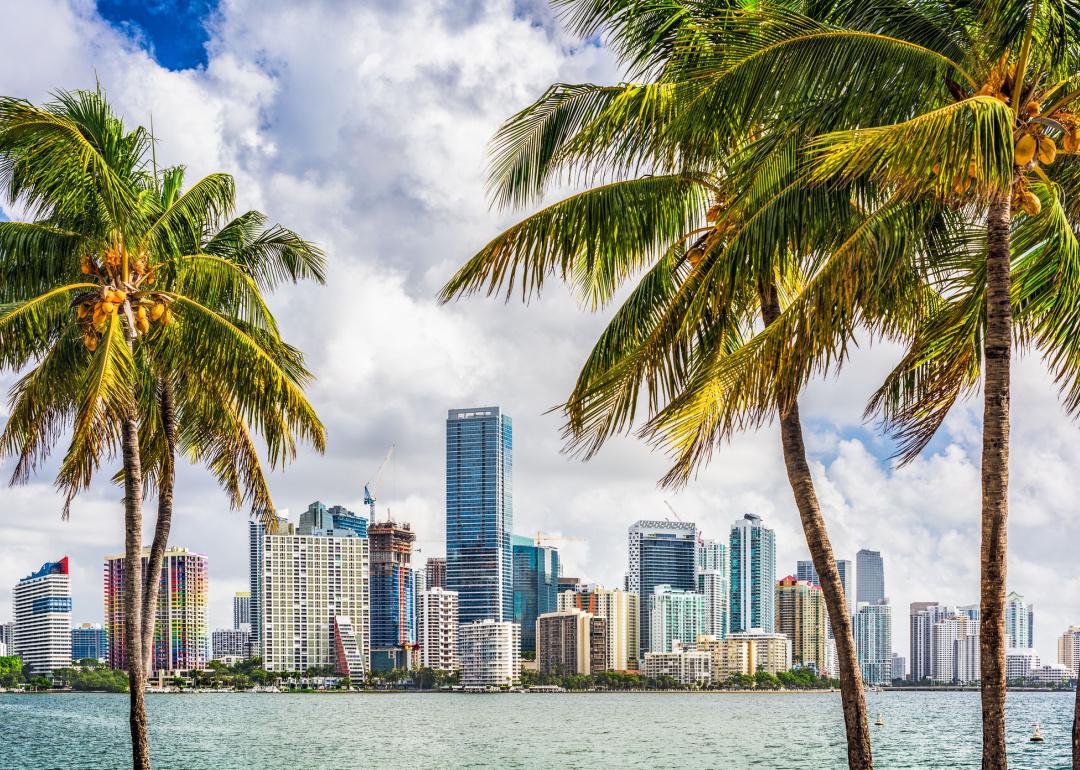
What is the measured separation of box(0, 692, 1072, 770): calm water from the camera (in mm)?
58062

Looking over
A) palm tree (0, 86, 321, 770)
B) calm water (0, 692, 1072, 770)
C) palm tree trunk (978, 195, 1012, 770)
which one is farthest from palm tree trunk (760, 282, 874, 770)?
calm water (0, 692, 1072, 770)

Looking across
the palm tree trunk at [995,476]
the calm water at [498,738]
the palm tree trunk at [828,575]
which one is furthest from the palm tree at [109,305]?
the calm water at [498,738]

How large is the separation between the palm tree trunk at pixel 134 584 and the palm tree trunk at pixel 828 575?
24.4ft

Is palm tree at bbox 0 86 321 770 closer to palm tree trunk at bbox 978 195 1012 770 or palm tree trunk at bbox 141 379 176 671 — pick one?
Answer: palm tree trunk at bbox 141 379 176 671

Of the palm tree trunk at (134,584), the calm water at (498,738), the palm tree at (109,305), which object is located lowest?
the calm water at (498,738)

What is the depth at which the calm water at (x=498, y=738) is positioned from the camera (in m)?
58.1

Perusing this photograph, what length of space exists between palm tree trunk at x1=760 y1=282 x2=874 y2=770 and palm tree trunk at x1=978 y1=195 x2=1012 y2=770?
207 cm

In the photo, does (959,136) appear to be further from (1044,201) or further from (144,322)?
(144,322)

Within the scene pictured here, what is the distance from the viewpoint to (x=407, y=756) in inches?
2517

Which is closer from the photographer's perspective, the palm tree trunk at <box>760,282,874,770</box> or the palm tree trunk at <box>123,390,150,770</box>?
the palm tree trunk at <box>760,282,874,770</box>

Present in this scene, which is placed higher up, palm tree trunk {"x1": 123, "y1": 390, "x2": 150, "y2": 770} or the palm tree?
the palm tree

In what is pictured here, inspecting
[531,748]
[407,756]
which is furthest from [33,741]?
[531,748]

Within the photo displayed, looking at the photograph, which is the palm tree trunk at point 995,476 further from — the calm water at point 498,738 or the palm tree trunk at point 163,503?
the calm water at point 498,738

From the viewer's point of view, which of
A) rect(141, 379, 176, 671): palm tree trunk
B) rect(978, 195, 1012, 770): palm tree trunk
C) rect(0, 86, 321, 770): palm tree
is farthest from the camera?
rect(141, 379, 176, 671): palm tree trunk
